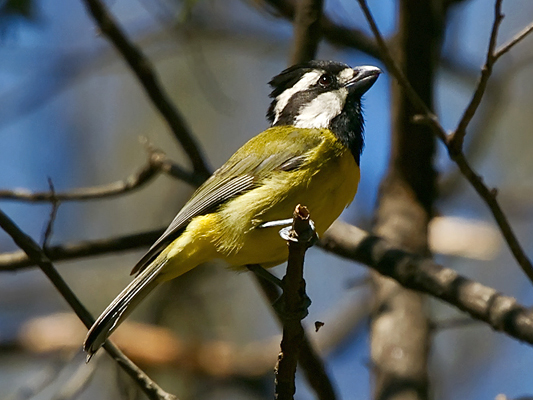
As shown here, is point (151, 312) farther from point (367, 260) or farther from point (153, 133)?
point (367, 260)

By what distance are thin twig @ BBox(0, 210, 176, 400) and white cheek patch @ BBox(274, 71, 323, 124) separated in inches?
80.7

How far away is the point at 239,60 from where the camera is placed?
32.3 ft

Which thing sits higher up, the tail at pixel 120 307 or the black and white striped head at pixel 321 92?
the black and white striped head at pixel 321 92

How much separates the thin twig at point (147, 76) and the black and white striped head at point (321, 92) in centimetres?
74

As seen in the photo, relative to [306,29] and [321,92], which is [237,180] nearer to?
[321,92]

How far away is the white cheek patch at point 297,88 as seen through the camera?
4.56 m

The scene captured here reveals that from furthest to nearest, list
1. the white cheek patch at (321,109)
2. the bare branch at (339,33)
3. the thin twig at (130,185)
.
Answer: the bare branch at (339,33) < the thin twig at (130,185) < the white cheek patch at (321,109)

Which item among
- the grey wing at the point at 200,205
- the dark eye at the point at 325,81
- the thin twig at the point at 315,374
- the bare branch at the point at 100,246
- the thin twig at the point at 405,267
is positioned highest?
the dark eye at the point at 325,81

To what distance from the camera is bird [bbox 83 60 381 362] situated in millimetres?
3604

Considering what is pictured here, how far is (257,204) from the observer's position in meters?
3.61

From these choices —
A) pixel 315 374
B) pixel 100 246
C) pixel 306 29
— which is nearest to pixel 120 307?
pixel 100 246

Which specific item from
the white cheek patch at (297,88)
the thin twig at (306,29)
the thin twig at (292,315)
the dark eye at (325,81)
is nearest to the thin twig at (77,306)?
the thin twig at (292,315)

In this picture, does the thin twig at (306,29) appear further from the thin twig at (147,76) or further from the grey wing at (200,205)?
the grey wing at (200,205)

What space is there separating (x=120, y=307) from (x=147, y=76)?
2095 millimetres
